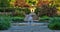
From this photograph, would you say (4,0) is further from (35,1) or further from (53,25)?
(53,25)

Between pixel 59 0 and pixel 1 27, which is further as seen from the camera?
pixel 59 0

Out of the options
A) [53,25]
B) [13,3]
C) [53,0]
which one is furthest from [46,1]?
[53,25]

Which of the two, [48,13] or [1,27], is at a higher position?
[1,27]

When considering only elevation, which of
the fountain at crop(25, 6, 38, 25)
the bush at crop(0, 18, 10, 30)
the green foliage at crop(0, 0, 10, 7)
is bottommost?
the green foliage at crop(0, 0, 10, 7)

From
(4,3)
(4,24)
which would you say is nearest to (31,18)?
(4,24)

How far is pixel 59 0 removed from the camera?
26.8m

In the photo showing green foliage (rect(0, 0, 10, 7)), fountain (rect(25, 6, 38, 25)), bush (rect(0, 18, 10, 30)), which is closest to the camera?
bush (rect(0, 18, 10, 30))

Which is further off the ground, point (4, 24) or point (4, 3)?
point (4, 24)

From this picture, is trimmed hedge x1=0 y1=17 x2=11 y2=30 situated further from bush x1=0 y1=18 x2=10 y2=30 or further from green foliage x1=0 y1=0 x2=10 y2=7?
green foliage x1=0 y1=0 x2=10 y2=7

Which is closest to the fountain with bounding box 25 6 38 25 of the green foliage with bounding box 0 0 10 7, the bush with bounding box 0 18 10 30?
the bush with bounding box 0 18 10 30

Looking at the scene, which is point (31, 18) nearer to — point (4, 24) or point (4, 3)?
point (4, 24)

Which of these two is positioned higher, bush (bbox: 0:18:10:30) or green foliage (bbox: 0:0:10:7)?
bush (bbox: 0:18:10:30)

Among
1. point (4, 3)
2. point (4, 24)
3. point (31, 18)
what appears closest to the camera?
point (4, 24)

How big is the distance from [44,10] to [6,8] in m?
4.41
